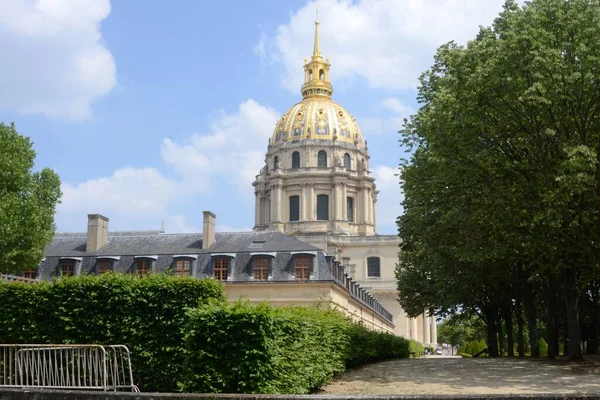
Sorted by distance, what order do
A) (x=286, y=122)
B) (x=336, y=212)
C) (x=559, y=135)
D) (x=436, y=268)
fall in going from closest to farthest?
1. (x=559, y=135)
2. (x=436, y=268)
3. (x=336, y=212)
4. (x=286, y=122)

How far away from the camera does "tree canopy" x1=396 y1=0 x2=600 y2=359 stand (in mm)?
22703

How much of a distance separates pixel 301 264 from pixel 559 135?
923 inches

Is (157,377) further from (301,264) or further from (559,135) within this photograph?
(301,264)

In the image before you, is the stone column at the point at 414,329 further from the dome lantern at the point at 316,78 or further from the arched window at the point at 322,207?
the dome lantern at the point at 316,78

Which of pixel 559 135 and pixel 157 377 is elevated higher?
pixel 559 135

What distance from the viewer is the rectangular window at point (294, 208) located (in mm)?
114250

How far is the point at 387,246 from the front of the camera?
10469 centimetres

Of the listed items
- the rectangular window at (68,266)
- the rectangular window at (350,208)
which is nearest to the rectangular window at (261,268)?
the rectangular window at (68,266)

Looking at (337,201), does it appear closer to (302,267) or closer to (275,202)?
(275,202)

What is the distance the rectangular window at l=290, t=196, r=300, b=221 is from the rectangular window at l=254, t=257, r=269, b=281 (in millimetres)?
68286

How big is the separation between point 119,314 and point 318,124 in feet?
334

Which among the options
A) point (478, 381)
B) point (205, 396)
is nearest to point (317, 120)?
point (478, 381)

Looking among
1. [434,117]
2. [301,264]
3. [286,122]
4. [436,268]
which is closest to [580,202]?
[434,117]

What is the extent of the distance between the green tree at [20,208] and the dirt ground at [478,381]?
20.8 metres
